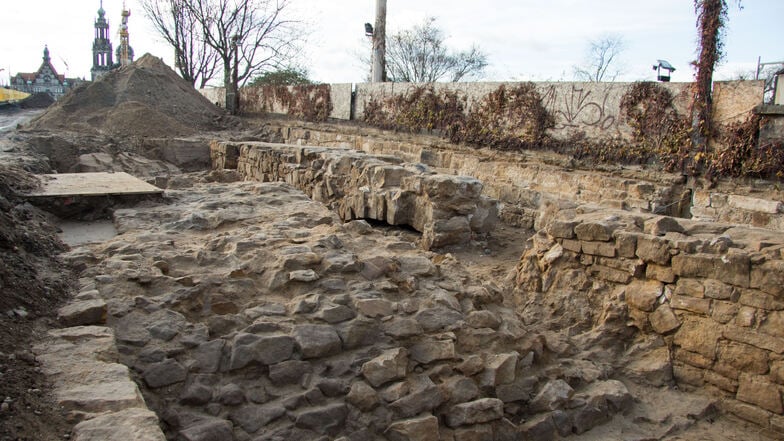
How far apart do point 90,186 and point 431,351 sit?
367 cm

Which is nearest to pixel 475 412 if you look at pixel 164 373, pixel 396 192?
pixel 164 373

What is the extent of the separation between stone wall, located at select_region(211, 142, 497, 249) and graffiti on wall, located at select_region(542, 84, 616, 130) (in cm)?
213

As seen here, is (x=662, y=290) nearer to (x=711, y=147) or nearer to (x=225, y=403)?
(x=225, y=403)

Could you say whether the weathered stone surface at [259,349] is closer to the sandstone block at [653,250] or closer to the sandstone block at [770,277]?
the sandstone block at [653,250]

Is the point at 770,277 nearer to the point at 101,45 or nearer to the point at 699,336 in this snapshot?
the point at 699,336

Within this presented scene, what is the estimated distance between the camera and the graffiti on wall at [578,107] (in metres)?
7.91

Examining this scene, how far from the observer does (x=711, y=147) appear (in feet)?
22.0

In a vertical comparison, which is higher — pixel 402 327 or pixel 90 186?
pixel 90 186

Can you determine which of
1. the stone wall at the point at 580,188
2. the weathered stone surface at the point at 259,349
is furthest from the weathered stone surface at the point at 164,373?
the stone wall at the point at 580,188

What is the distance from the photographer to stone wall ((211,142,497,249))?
653 cm

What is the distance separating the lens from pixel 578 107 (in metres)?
8.27

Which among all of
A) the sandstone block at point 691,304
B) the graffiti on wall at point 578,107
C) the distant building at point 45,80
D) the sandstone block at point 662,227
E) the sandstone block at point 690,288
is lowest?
the sandstone block at point 691,304

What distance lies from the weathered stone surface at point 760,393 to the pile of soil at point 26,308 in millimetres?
3756

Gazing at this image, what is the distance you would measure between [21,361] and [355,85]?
475 inches
